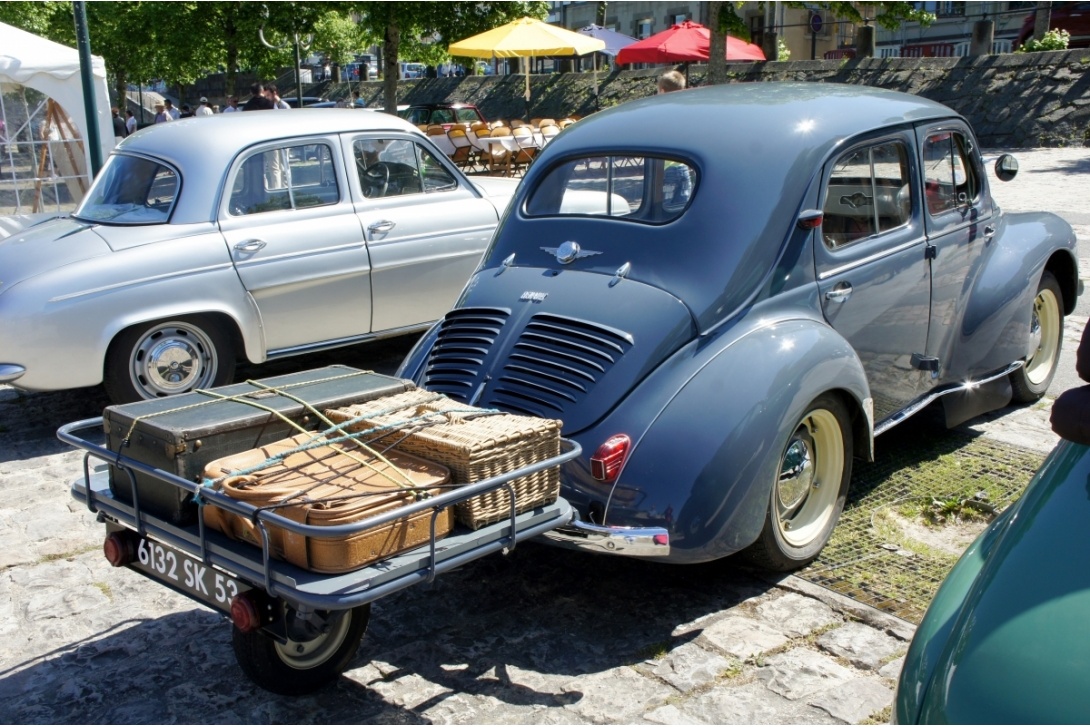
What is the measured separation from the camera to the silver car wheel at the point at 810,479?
435cm

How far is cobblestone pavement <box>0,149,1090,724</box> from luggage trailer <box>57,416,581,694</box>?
0.18 meters

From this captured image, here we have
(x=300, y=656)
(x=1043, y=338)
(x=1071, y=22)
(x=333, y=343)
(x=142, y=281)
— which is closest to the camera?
(x=300, y=656)

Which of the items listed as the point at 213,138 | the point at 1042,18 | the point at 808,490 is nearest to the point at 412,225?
the point at 213,138

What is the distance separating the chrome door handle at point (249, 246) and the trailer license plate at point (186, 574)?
3.29 meters

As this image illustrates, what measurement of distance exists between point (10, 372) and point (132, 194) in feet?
→ 4.81

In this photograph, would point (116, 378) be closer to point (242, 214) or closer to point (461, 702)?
point (242, 214)

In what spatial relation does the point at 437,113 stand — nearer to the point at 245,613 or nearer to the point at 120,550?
the point at 120,550

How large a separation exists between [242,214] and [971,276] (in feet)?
14.5

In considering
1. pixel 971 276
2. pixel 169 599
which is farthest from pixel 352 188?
pixel 971 276

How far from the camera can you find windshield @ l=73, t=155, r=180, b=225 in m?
6.70

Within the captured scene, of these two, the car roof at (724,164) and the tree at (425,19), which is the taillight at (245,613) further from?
the tree at (425,19)

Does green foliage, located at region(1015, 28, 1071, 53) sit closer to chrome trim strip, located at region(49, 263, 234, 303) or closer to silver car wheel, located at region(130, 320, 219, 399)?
chrome trim strip, located at region(49, 263, 234, 303)

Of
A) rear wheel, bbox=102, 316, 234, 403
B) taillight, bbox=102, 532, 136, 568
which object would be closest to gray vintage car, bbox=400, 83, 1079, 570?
taillight, bbox=102, 532, 136, 568

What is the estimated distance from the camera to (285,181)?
273 inches
